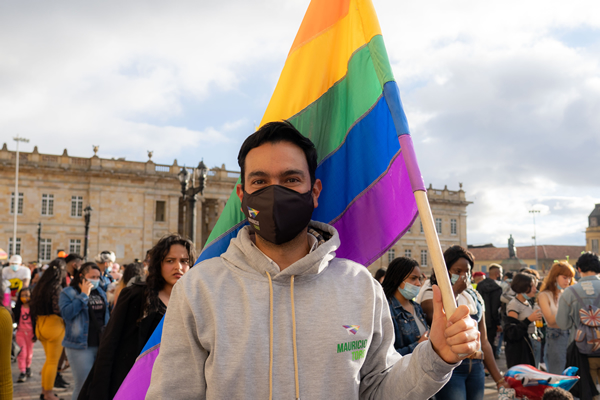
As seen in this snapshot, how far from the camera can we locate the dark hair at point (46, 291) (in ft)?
22.1

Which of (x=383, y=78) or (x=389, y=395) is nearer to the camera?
(x=389, y=395)

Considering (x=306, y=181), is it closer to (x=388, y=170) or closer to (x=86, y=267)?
(x=388, y=170)

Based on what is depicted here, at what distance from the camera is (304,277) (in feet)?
5.88

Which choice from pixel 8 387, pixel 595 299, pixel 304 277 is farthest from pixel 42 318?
pixel 595 299

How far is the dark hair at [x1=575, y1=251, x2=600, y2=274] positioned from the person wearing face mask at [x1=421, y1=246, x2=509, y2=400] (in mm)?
1350

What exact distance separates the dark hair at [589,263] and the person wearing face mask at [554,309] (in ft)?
2.63

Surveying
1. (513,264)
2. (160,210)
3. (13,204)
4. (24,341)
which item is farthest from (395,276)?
(160,210)

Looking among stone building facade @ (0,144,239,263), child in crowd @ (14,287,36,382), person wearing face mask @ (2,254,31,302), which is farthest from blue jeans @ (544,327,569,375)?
stone building facade @ (0,144,239,263)

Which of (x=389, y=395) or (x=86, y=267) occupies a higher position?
(x=86, y=267)

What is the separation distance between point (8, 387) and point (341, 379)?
2.10m

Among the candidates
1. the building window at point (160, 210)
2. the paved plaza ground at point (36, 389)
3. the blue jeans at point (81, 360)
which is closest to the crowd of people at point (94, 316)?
the blue jeans at point (81, 360)

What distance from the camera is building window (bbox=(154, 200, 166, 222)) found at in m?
45.0

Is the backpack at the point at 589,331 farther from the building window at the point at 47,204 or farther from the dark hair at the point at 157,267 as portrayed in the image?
the building window at the point at 47,204

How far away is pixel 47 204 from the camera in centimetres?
4047
